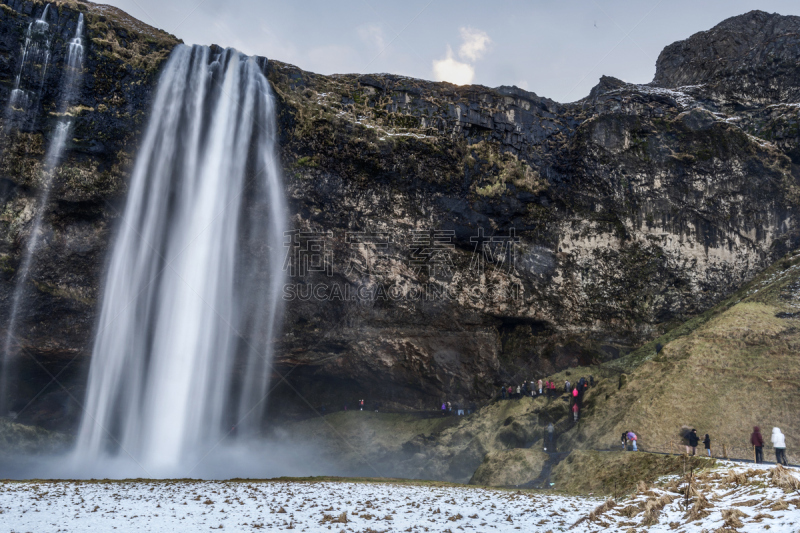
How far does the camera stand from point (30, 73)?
2917cm

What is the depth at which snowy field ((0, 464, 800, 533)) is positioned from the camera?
992 cm

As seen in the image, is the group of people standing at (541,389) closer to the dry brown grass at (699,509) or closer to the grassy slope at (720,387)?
the grassy slope at (720,387)

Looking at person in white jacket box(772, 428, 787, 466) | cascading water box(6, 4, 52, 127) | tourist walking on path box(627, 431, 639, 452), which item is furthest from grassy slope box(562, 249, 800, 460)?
cascading water box(6, 4, 52, 127)

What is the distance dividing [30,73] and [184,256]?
14.1 metres

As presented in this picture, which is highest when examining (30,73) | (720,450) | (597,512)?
(30,73)

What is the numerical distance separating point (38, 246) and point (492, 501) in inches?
1218

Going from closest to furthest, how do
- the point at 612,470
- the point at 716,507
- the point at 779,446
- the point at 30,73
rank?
the point at 716,507, the point at 779,446, the point at 612,470, the point at 30,73

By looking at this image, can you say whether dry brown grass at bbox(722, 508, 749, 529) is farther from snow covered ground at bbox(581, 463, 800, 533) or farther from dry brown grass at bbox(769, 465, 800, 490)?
dry brown grass at bbox(769, 465, 800, 490)

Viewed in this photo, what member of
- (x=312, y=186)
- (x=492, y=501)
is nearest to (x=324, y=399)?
(x=312, y=186)

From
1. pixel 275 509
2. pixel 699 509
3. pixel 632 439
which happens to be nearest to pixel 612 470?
pixel 632 439

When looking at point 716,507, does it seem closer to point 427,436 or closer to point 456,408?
point 427,436

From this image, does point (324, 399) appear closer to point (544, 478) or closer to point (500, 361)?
point (500, 361)

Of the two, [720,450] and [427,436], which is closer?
[720,450]

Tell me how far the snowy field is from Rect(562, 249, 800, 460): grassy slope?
8496 mm
